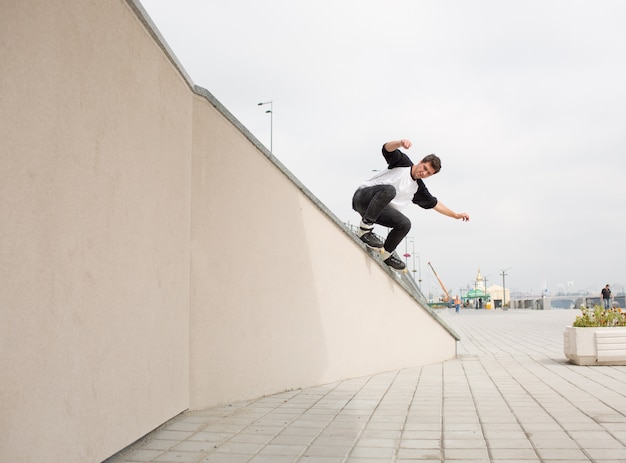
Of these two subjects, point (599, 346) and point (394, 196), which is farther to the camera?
point (599, 346)

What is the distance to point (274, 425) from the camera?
458 cm

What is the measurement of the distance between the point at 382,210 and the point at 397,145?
987 mm

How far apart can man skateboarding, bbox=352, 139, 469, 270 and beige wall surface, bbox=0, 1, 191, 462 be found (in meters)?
3.20

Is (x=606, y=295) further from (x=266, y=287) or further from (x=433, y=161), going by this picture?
(x=266, y=287)

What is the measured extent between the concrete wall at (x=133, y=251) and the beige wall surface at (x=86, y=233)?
0.4 inches

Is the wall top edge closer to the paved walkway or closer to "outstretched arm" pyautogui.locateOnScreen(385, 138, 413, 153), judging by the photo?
"outstretched arm" pyautogui.locateOnScreen(385, 138, 413, 153)

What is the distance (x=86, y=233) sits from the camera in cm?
324

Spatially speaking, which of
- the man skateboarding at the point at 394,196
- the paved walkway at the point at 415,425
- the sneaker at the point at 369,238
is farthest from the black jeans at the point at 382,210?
the paved walkway at the point at 415,425

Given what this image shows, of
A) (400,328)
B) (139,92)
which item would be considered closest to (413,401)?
(400,328)

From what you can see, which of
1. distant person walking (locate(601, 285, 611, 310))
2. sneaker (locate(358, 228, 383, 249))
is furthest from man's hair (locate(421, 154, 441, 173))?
distant person walking (locate(601, 285, 611, 310))

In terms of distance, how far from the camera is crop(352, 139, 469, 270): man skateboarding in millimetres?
7266

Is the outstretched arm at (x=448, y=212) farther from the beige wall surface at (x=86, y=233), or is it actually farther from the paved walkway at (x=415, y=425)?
the beige wall surface at (x=86, y=233)

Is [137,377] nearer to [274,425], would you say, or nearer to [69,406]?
[69,406]

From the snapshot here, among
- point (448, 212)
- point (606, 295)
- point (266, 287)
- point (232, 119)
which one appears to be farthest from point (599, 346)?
point (606, 295)
